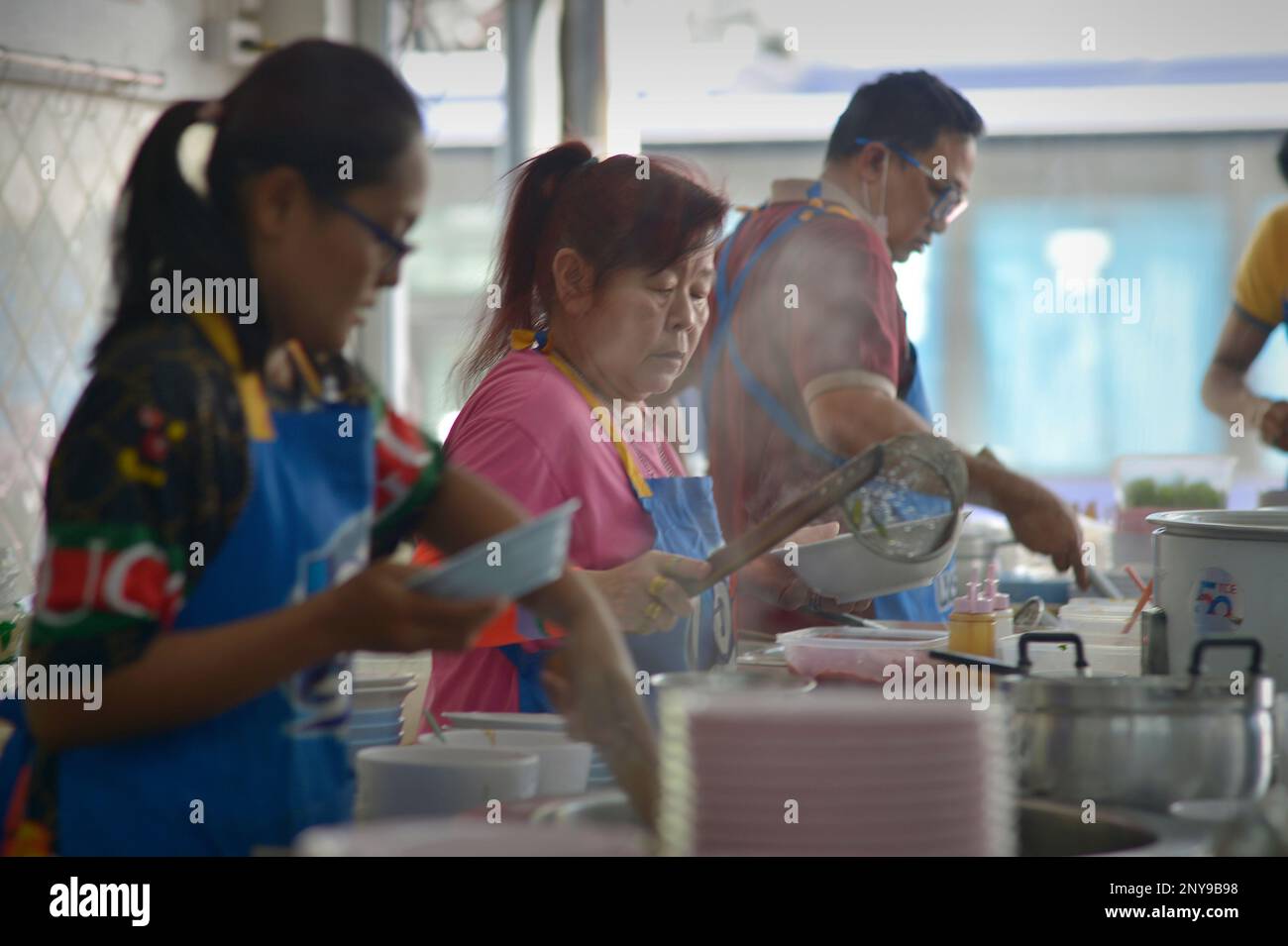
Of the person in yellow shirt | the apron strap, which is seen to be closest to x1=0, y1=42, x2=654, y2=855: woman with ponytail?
the apron strap

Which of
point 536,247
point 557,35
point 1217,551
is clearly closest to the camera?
point 1217,551

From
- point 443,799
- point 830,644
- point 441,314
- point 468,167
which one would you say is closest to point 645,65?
point 468,167

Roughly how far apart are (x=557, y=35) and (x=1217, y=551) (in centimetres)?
428

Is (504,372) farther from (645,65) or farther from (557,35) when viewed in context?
(645,65)

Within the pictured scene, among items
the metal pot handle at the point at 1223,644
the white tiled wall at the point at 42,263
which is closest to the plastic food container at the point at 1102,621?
the metal pot handle at the point at 1223,644

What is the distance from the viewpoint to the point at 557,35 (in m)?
5.09

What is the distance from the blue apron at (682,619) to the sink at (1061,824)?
485 mm

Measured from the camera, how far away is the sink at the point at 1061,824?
0.86m

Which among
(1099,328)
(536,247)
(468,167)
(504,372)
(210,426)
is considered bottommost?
(210,426)

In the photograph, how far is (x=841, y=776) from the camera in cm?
67

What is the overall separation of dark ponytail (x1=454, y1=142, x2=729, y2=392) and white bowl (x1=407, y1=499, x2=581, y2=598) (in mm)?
1043

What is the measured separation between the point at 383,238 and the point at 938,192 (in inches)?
61.5

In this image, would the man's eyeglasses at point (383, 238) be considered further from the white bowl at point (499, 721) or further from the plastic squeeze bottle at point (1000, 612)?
the plastic squeeze bottle at point (1000, 612)
